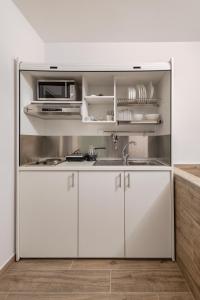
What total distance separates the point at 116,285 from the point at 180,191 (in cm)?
97

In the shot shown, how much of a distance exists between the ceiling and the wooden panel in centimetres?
168

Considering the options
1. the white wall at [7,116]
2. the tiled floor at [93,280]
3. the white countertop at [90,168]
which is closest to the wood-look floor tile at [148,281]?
the tiled floor at [93,280]

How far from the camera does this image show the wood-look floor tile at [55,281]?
1895 mm

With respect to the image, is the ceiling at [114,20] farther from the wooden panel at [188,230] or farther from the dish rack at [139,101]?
the wooden panel at [188,230]

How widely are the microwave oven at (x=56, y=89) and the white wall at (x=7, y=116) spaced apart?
0.39 metres

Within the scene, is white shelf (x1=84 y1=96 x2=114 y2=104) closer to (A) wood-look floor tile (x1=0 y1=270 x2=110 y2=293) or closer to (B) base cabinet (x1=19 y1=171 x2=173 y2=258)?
(B) base cabinet (x1=19 y1=171 x2=173 y2=258)

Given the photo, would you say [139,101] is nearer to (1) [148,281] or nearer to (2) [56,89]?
(2) [56,89]

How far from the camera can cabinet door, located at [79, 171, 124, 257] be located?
2.33 meters

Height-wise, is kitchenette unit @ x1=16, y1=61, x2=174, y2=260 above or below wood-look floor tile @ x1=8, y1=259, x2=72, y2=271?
above

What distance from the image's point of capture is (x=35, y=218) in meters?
2.34

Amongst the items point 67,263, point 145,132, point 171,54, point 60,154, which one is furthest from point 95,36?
point 67,263

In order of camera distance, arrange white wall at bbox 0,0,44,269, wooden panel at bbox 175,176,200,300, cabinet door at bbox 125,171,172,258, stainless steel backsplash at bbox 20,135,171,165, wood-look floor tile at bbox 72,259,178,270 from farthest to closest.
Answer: stainless steel backsplash at bbox 20,135,171,165 < cabinet door at bbox 125,171,172,258 < wood-look floor tile at bbox 72,259,178,270 < white wall at bbox 0,0,44,269 < wooden panel at bbox 175,176,200,300

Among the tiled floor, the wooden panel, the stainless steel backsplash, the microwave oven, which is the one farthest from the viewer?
the stainless steel backsplash

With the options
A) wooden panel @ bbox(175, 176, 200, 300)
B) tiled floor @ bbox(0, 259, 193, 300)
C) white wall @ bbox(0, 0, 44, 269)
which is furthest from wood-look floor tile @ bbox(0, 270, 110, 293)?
wooden panel @ bbox(175, 176, 200, 300)
